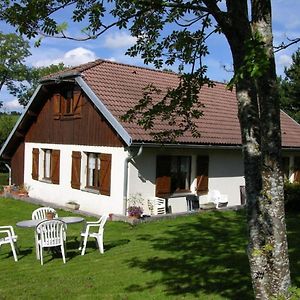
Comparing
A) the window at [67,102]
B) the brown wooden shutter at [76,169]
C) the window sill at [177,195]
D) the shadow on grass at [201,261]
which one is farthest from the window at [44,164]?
the shadow on grass at [201,261]

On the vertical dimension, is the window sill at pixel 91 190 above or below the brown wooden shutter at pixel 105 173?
below

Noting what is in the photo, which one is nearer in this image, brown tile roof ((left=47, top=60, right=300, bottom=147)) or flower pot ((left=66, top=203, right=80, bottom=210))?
brown tile roof ((left=47, top=60, right=300, bottom=147))

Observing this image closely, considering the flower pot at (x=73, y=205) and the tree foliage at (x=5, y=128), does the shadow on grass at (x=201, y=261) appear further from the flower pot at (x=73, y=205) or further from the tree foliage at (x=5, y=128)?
the tree foliage at (x=5, y=128)

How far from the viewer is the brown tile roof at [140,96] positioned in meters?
16.7

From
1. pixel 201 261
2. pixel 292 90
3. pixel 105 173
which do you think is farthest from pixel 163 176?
pixel 292 90

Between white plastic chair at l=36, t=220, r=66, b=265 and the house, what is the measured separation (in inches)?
219

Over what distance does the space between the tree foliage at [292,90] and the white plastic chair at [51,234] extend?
25357 millimetres

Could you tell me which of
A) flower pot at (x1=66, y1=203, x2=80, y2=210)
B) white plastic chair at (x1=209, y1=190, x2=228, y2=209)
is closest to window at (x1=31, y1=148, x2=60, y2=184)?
flower pot at (x1=66, y1=203, x2=80, y2=210)

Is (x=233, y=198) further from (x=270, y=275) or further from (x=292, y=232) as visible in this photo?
(x=270, y=275)

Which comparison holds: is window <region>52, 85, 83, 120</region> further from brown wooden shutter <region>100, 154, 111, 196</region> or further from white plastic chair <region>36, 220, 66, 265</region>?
white plastic chair <region>36, 220, 66, 265</region>

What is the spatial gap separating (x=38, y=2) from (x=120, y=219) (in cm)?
1088

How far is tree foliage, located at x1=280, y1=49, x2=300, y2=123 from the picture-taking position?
32.5m

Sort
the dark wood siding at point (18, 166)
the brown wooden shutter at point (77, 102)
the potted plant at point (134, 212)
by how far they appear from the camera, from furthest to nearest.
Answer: the dark wood siding at point (18, 166)
the brown wooden shutter at point (77, 102)
the potted plant at point (134, 212)

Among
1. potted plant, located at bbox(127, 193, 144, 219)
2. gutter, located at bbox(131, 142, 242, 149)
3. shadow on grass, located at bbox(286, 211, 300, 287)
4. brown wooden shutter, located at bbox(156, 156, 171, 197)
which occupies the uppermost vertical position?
gutter, located at bbox(131, 142, 242, 149)
